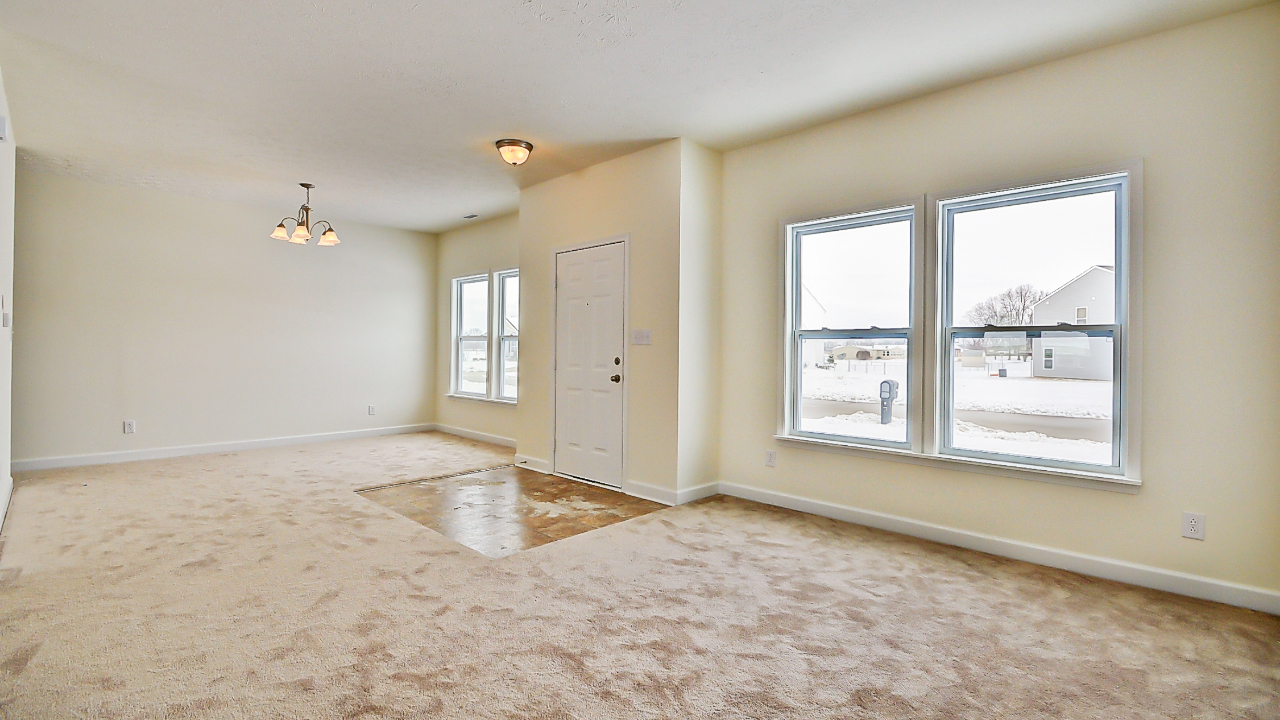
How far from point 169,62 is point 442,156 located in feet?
5.94

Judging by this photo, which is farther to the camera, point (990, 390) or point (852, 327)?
point (852, 327)

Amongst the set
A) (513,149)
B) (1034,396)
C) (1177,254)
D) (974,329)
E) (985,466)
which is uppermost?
(513,149)

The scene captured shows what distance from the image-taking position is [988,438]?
11.5ft

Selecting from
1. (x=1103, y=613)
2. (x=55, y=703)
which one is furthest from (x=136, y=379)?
(x=1103, y=613)

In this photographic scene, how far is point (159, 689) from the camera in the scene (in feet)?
6.53

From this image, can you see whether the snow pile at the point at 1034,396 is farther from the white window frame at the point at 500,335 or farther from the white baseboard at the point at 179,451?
the white baseboard at the point at 179,451

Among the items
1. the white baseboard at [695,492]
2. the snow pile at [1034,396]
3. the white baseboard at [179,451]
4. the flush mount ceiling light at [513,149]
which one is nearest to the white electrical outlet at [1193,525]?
the snow pile at [1034,396]

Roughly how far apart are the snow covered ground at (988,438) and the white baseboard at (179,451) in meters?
5.51

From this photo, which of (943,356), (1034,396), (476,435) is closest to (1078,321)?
(1034,396)

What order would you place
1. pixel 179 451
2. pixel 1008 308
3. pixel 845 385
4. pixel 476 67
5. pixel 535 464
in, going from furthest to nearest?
pixel 179 451, pixel 535 464, pixel 845 385, pixel 1008 308, pixel 476 67

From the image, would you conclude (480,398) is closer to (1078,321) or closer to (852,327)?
(852,327)

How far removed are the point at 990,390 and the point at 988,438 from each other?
28cm

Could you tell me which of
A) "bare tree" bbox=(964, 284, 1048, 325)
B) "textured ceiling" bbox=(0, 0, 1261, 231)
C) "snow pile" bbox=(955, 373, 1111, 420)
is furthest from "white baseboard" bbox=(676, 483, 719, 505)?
"textured ceiling" bbox=(0, 0, 1261, 231)

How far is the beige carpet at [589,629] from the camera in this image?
197 cm
